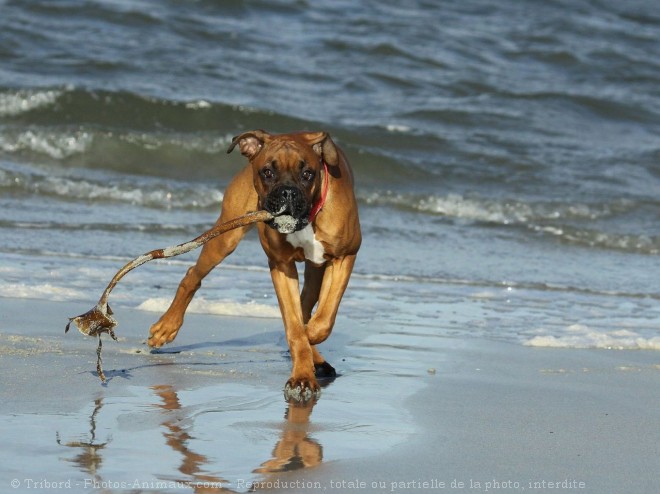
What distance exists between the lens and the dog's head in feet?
17.7

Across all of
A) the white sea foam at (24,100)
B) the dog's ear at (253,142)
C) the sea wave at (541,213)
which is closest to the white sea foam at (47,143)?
the white sea foam at (24,100)

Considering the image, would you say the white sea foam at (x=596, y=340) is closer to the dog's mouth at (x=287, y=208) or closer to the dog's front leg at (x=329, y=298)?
the dog's front leg at (x=329, y=298)

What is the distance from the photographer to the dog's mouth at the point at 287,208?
538 cm

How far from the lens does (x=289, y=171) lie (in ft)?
18.1

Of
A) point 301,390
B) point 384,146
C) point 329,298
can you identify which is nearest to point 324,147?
point 329,298

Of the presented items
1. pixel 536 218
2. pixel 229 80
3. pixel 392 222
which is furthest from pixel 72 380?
pixel 229 80

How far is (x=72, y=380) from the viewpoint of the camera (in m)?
5.13

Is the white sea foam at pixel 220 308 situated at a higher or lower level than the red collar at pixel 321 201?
lower

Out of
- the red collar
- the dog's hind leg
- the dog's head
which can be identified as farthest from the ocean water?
the dog's head

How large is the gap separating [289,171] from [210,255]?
1036 mm

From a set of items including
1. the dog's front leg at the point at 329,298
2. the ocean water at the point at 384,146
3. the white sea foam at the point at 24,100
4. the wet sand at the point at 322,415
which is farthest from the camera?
the white sea foam at the point at 24,100

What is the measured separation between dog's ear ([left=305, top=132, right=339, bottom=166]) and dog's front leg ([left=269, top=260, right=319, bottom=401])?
52 centimetres

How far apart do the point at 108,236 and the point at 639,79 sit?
11.7m

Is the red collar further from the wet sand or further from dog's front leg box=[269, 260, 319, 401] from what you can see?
the wet sand
